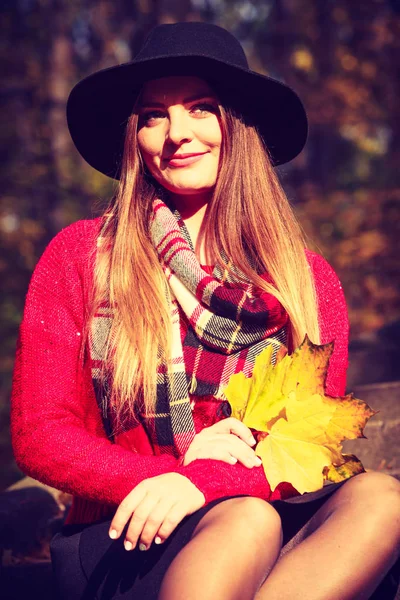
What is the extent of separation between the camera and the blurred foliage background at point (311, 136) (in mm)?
7207

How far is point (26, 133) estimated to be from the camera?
1147 centimetres

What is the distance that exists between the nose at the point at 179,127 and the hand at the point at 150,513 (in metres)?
1.03

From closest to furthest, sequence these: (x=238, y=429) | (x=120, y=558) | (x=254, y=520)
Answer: (x=254, y=520), (x=120, y=558), (x=238, y=429)

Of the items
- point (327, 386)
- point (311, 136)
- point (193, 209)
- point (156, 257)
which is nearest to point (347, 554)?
point (327, 386)

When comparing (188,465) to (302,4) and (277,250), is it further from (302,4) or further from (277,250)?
(302,4)

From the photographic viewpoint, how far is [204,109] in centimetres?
244

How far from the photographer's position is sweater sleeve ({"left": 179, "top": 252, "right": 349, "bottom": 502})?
77.1 inches

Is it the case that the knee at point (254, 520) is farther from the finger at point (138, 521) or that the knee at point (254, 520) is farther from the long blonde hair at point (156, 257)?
the long blonde hair at point (156, 257)

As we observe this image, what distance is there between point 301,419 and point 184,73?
1091mm

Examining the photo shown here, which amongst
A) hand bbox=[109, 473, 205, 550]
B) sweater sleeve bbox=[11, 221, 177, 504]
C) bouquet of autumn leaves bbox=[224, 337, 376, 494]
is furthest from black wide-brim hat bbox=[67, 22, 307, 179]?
hand bbox=[109, 473, 205, 550]

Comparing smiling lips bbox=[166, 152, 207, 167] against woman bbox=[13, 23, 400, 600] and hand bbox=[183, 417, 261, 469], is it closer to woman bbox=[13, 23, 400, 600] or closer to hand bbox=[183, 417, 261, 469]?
woman bbox=[13, 23, 400, 600]

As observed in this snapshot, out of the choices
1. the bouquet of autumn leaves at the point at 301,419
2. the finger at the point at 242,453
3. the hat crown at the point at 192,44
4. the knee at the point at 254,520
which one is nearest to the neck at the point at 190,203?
the hat crown at the point at 192,44

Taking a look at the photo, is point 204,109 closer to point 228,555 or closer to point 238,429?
point 238,429

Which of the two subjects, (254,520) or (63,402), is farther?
(63,402)
